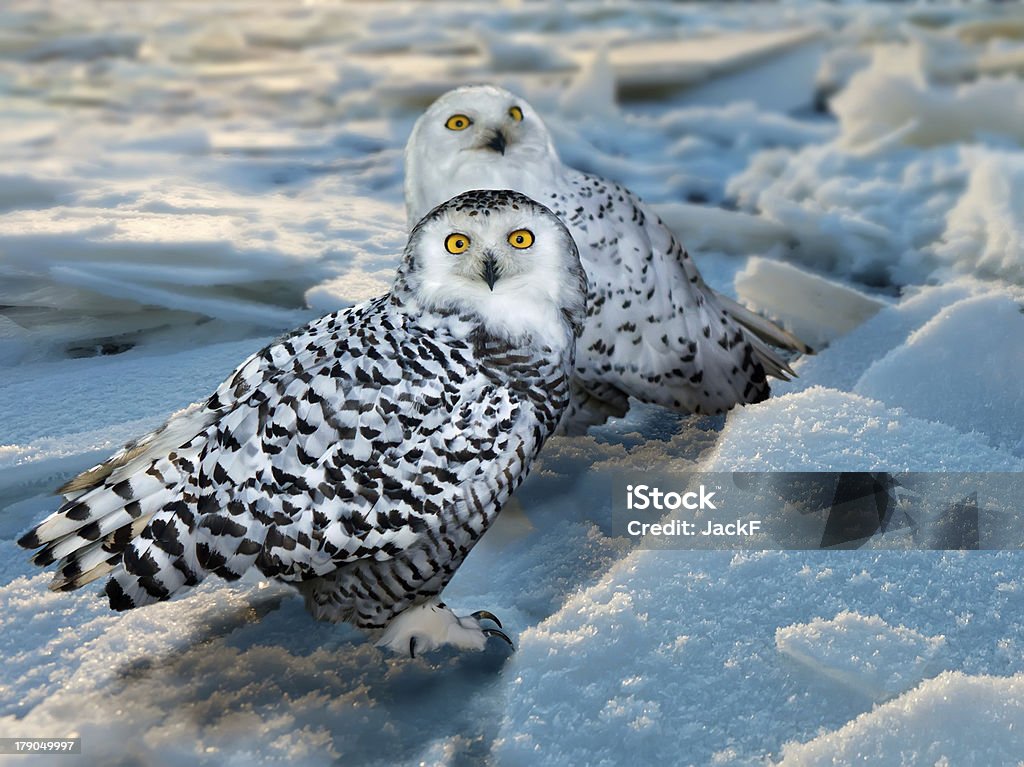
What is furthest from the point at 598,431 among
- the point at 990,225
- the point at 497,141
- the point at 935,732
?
the point at 990,225

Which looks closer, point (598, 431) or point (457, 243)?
point (457, 243)

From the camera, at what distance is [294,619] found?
2.14m

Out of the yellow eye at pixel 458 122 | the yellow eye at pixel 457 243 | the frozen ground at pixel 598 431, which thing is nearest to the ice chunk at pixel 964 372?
the frozen ground at pixel 598 431

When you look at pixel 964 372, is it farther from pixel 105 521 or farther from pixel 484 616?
pixel 105 521

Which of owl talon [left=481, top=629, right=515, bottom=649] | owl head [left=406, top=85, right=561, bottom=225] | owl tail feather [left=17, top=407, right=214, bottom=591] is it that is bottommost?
owl talon [left=481, top=629, right=515, bottom=649]

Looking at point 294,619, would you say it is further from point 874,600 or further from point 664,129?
point 664,129

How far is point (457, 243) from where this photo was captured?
6.43 ft

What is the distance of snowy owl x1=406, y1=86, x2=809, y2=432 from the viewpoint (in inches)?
108

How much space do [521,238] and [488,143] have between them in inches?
34.2

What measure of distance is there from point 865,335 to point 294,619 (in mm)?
2042

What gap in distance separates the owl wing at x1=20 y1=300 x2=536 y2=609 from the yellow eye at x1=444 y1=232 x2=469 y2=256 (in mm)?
169

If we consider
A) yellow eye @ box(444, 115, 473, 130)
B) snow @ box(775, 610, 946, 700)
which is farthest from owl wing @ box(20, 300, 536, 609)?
yellow eye @ box(444, 115, 473, 130)

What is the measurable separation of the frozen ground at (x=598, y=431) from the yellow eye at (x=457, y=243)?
716mm

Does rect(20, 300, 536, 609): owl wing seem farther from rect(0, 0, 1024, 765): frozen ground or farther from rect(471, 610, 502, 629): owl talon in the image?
rect(471, 610, 502, 629): owl talon
